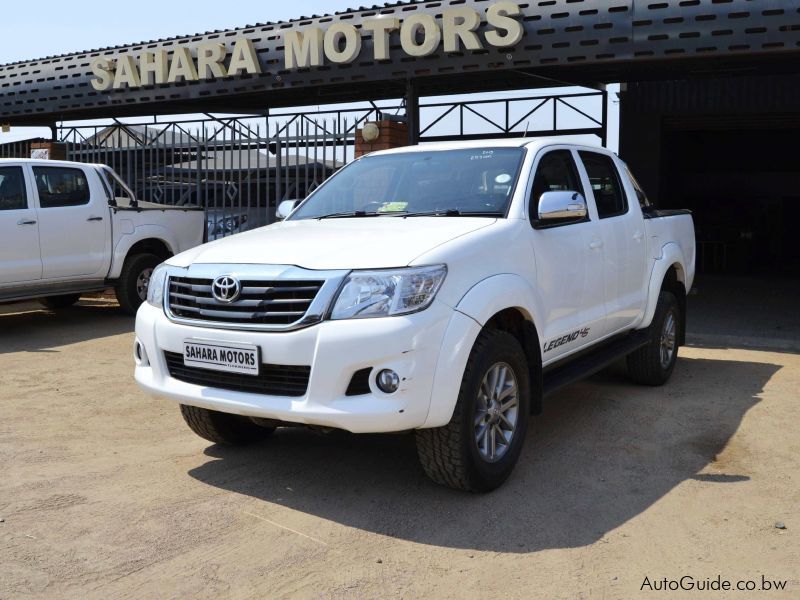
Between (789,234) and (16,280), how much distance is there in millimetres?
17437

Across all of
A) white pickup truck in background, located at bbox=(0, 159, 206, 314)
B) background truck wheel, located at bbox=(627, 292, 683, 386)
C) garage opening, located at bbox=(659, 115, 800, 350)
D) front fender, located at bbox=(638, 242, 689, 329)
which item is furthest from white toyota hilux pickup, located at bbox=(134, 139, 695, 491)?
garage opening, located at bbox=(659, 115, 800, 350)

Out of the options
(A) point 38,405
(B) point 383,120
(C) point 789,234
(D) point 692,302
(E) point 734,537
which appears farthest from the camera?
(C) point 789,234

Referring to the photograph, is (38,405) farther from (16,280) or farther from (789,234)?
(789,234)

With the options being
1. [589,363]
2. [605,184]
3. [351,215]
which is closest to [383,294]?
[351,215]

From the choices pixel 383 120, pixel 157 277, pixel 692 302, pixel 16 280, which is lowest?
pixel 692 302

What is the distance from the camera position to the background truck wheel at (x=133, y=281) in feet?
34.1

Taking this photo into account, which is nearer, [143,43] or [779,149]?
[143,43]

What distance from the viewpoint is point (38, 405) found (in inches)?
246

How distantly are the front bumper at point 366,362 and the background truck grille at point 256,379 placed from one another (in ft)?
0.16

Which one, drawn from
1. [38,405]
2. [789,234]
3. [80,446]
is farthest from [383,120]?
[789,234]

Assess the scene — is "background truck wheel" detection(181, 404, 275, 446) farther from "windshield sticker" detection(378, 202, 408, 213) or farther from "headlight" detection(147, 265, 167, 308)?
"windshield sticker" detection(378, 202, 408, 213)

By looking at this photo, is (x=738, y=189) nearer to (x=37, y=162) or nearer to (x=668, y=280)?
(x=668, y=280)

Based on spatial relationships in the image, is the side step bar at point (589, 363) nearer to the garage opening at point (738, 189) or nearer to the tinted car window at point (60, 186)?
the tinted car window at point (60, 186)

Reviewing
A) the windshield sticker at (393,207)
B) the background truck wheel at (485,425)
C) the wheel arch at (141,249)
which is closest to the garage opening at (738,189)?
the wheel arch at (141,249)
